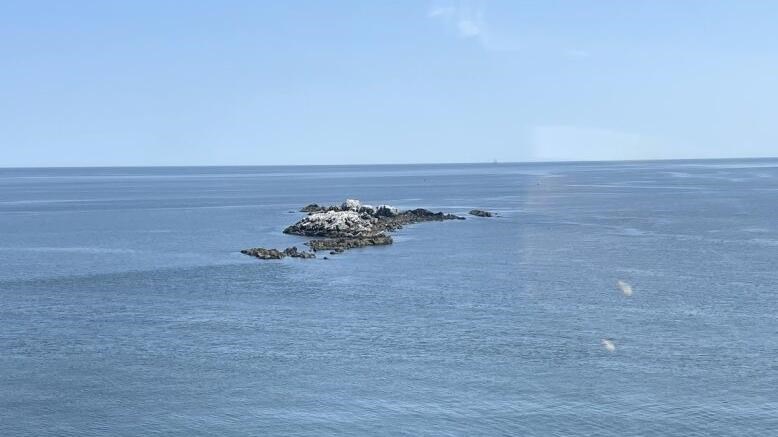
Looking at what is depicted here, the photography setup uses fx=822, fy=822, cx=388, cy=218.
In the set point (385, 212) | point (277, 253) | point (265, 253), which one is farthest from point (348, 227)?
point (385, 212)

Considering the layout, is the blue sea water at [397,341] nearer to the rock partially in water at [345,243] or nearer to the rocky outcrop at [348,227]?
the rock partially in water at [345,243]

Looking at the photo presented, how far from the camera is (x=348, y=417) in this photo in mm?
45750

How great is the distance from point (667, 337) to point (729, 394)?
42.3 ft

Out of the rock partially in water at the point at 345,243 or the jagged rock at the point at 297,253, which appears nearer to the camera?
the jagged rock at the point at 297,253

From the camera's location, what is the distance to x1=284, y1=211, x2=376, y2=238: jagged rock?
126562 millimetres

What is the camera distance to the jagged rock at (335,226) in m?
127

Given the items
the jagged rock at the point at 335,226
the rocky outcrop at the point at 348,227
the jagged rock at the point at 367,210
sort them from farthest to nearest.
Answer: the jagged rock at the point at 367,210 < the jagged rock at the point at 335,226 < the rocky outcrop at the point at 348,227

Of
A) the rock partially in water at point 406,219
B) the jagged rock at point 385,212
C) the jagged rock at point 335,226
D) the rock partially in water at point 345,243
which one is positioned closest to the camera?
the rock partially in water at point 345,243

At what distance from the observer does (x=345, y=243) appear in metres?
115

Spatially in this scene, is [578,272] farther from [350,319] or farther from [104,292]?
[104,292]

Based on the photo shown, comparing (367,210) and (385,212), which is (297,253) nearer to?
(367,210)

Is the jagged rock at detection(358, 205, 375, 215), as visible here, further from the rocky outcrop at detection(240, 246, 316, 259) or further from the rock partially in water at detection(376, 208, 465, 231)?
the rocky outcrop at detection(240, 246, 316, 259)

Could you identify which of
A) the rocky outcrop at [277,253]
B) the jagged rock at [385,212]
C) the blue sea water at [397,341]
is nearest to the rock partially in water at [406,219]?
the jagged rock at [385,212]

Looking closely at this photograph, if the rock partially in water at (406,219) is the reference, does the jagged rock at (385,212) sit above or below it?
above
